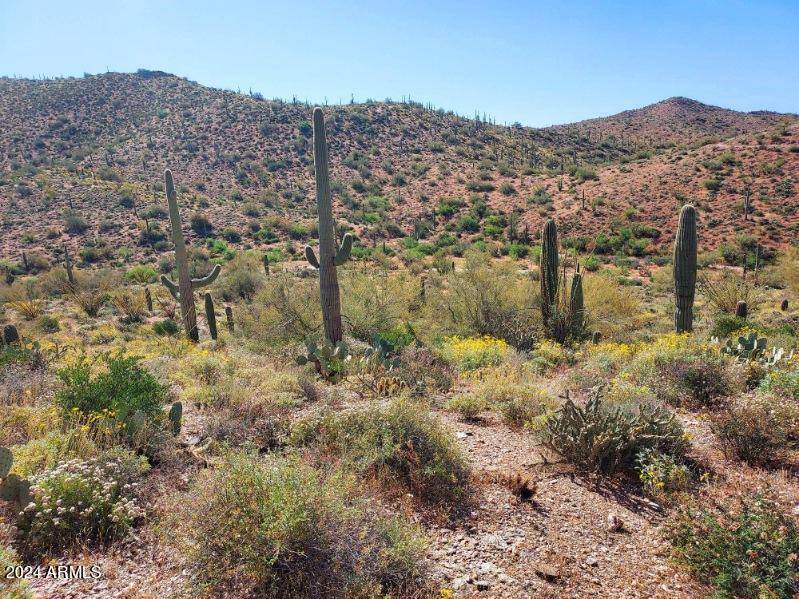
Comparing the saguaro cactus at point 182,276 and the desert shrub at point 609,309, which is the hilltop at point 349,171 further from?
the saguaro cactus at point 182,276

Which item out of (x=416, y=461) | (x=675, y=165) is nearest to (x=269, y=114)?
(x=675, y=165)

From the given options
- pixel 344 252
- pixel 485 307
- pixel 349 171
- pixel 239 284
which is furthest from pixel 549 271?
pixel 349 171

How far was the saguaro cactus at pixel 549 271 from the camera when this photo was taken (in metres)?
12.9

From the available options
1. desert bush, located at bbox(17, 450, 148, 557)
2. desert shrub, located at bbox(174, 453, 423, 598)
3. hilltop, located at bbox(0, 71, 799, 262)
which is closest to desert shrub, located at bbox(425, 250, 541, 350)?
desert shrub, located at bbox(174, 453, 423, 598)

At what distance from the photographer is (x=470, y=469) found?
16.8 ft

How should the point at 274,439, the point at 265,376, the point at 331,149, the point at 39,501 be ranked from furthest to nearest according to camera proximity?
the point at 331,149 → the point at 265,376 → the point at 274,439 → the point at 39,501

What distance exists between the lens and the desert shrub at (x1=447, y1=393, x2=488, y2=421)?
705 centimetres

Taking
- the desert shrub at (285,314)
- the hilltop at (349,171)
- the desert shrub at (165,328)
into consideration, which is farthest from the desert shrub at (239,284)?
the hilltop at (349,171)

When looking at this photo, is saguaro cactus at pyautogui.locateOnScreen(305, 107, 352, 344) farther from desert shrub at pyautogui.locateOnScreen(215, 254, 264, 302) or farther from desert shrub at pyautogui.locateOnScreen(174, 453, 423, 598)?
desert shrub at pyautogui.locateOnScreen(215, 254, 264, 302)

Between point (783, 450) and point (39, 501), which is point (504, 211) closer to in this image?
point (783, 450)

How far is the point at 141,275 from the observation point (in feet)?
85.0

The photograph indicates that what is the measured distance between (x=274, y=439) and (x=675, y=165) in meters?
41.2

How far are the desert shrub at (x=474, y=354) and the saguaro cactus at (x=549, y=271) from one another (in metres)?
2.49

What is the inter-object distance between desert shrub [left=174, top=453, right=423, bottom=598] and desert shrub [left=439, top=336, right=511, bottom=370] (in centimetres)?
607
